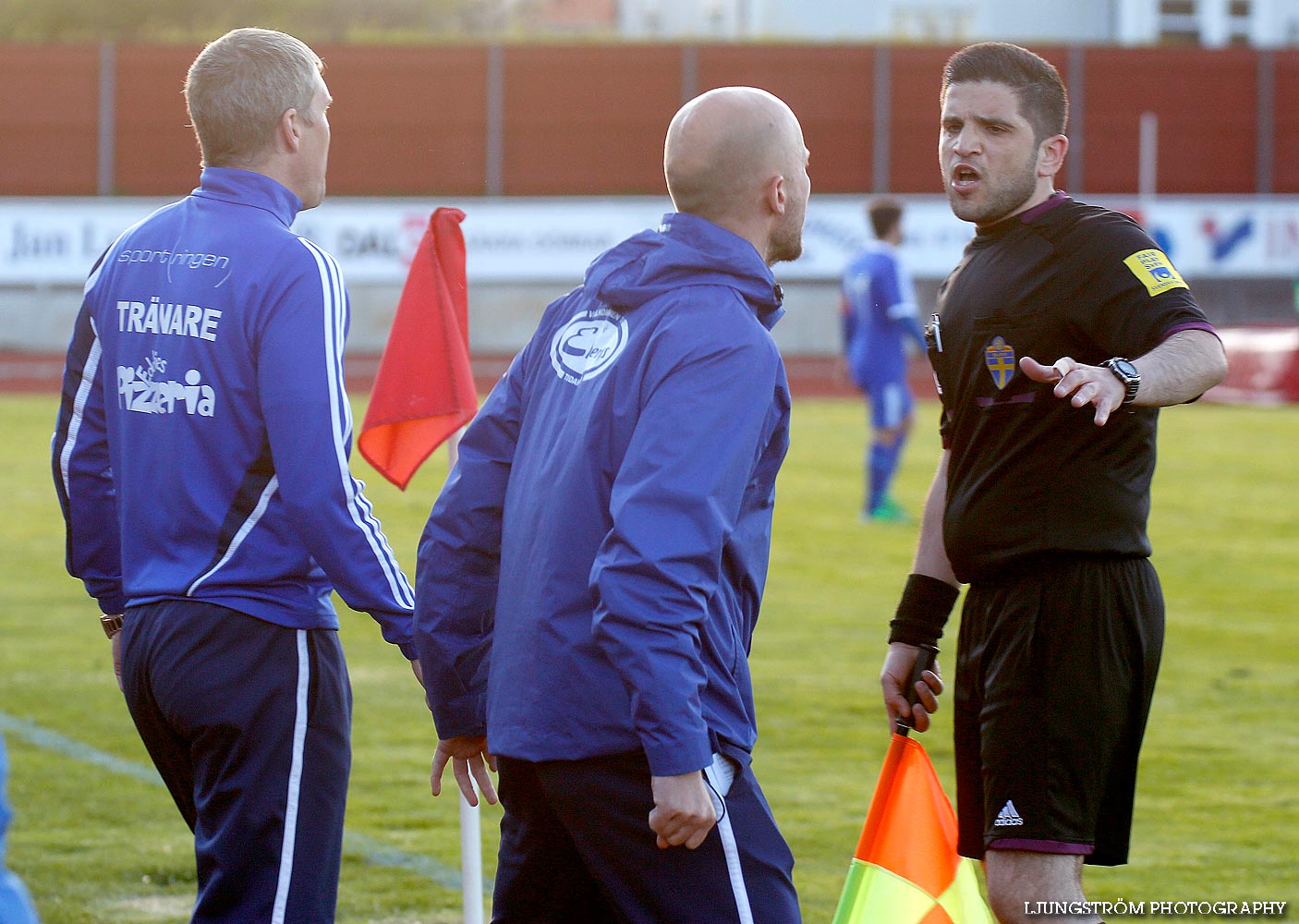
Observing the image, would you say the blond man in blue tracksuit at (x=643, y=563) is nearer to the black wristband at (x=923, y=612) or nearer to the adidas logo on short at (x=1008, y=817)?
the adidas logo on short at (x=1008, y=817)

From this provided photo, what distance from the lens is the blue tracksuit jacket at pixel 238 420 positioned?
3.18 metres

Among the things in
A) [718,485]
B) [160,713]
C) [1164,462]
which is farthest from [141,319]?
[1164,462]

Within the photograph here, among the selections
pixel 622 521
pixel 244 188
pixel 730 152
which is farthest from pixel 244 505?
pixel 730 152

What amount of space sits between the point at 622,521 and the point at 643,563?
74 millimetres

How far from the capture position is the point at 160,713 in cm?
325

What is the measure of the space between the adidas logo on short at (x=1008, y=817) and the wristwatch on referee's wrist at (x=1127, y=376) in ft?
2.81

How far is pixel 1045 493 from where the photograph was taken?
3592 mm

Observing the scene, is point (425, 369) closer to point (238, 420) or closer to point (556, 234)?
point (238, 420)

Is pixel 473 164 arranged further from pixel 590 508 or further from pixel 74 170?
pixel 590 508

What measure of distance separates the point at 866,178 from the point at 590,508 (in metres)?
34.2

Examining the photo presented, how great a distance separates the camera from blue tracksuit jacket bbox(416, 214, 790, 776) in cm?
264

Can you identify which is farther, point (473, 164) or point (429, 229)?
point (473, 164)

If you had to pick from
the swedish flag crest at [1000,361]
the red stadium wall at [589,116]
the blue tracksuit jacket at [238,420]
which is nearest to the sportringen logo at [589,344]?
the blue tracksuit jacket at [238,420]

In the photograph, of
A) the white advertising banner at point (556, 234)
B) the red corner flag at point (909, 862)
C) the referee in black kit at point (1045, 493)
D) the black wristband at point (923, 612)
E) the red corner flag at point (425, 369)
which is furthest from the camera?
the white advertising banner at point (556, 234)
